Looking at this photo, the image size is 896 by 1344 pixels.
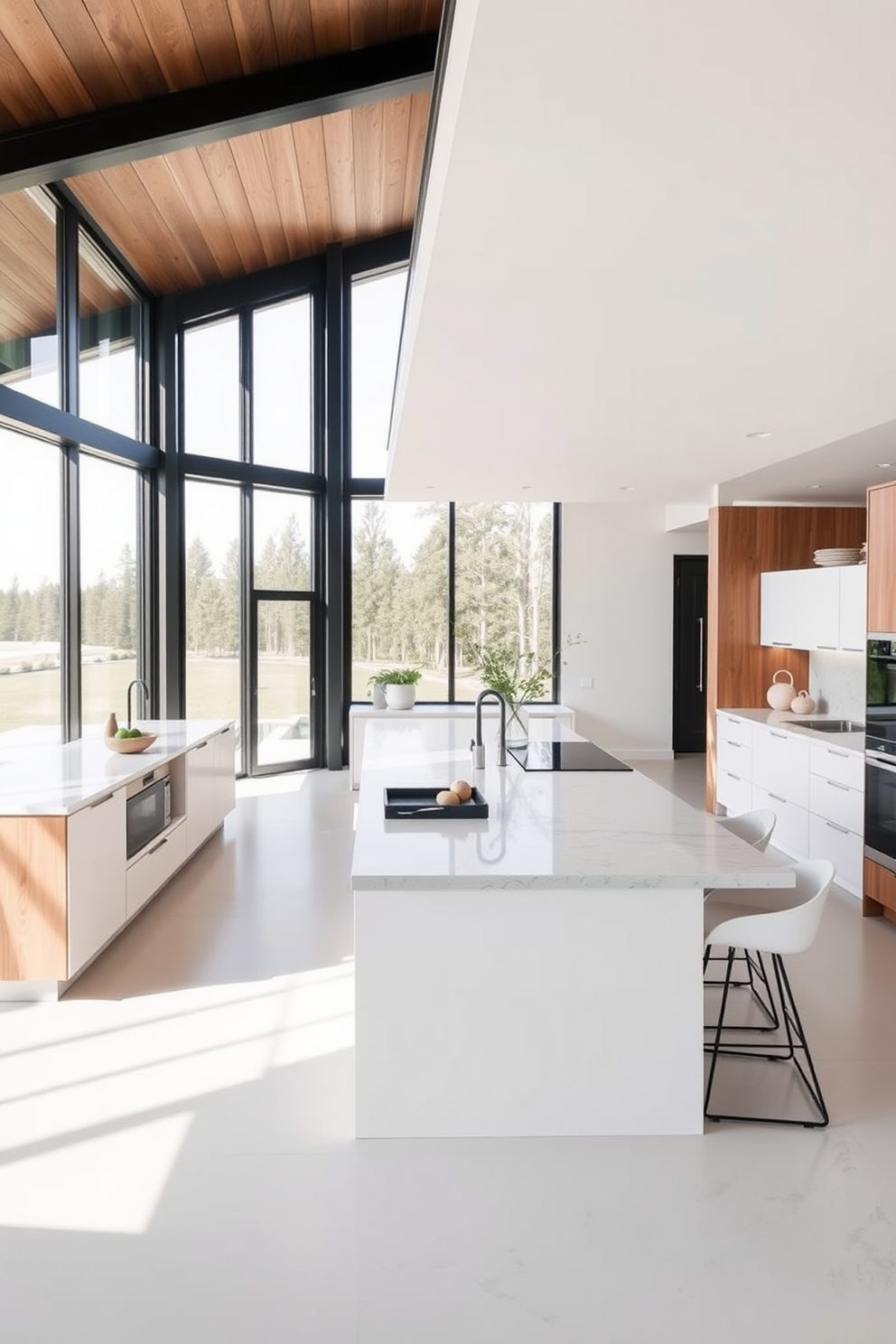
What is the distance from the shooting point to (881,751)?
16.2ft

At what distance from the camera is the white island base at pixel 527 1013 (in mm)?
2822

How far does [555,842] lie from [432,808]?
0.51 metres

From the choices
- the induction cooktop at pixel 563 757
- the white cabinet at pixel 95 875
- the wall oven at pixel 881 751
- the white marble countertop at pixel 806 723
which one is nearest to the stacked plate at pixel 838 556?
the white marble countertop at pixel 806 723

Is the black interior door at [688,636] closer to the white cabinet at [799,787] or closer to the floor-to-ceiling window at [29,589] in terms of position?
the white cabinet at [799,787]

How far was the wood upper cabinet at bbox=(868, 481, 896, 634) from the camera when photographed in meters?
4.86

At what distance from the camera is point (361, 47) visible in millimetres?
5582

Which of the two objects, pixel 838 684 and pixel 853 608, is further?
pixel 838 684

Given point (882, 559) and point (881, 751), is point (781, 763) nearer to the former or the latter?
point (881, 751)

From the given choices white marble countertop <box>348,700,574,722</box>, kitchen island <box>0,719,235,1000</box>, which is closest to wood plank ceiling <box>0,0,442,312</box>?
kitchen island <box>0,719,235,1000</box>

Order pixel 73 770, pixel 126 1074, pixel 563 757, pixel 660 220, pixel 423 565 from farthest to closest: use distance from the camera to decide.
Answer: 1. pixel 423 565
2. pixel 563 757
3. pixel 73 770
4. pixel 126 1074
5. pixel 660 220

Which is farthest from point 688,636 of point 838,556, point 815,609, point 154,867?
point 154,867

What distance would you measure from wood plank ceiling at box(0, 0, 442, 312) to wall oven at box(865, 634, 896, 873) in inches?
170

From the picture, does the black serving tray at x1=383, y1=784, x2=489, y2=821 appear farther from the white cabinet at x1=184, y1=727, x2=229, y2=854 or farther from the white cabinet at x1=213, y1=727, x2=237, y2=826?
the white cabinet at x1=213, y1=727, x2=237, y2=826

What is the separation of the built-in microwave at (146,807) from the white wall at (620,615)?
539cm
